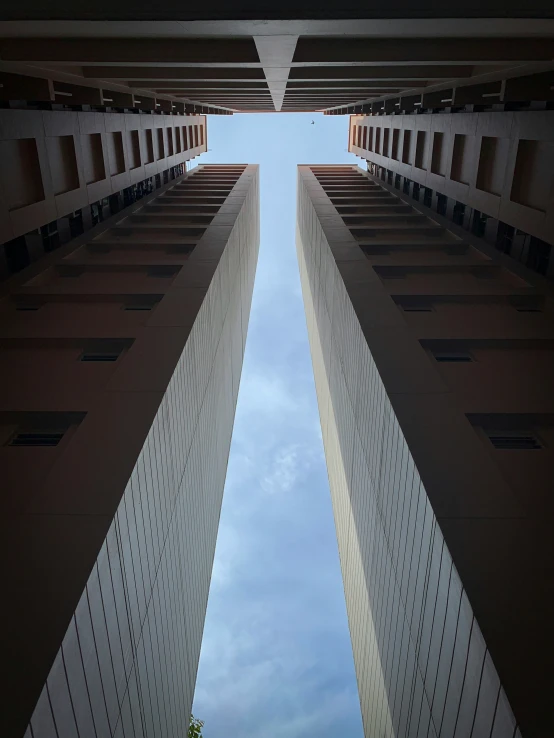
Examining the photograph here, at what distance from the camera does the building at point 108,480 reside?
639 centimetres

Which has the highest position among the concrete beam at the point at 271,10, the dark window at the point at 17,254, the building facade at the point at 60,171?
the concrete beam at the point at 271,10

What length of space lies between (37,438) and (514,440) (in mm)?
9189

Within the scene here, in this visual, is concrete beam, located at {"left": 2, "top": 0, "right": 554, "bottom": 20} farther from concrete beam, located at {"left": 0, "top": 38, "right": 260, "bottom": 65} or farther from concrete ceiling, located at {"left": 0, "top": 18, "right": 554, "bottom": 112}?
concrete beam, located at {"left": 0, "top": 38, "right": 260, "bottom": 65}

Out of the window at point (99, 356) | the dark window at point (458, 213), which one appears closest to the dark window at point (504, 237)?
the dark window at point (458, 213)

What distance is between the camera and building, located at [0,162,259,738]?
6.39 metres

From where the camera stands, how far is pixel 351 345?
15.8 metres

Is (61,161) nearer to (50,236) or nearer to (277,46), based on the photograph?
(50,236)

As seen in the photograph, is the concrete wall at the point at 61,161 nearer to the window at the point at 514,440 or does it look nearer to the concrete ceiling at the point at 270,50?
the concrete ceiling at the point at 270,50

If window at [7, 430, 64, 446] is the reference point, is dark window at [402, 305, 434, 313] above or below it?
above

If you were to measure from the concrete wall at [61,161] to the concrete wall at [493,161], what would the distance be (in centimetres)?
1321

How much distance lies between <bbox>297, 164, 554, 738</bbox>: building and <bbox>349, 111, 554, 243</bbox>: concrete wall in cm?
221

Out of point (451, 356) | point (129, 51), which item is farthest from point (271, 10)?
point (451, 356)

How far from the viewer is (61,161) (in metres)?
18.6

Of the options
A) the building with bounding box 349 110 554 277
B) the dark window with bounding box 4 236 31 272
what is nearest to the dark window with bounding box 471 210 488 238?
the building with bounding box 349 110 554 277
